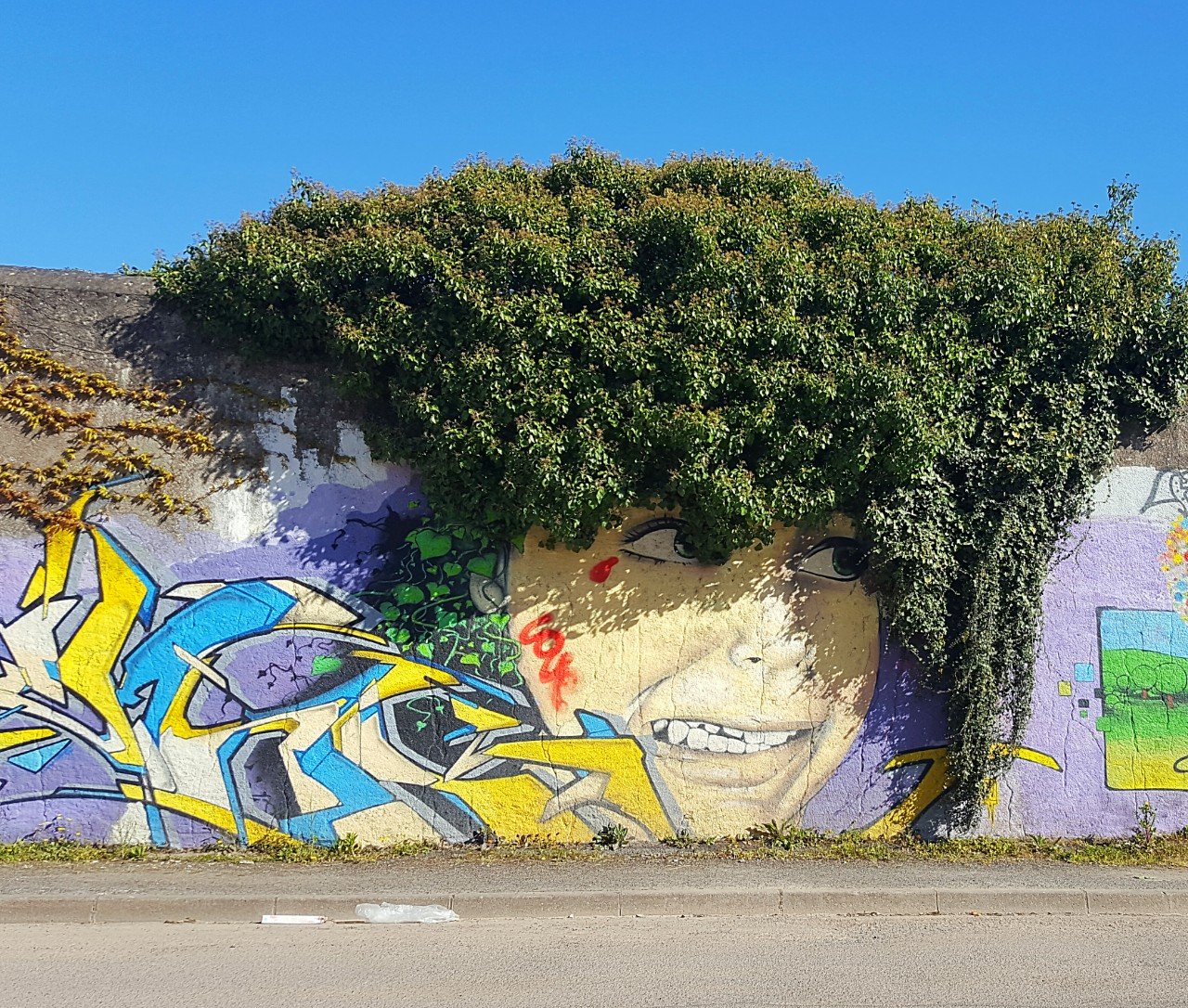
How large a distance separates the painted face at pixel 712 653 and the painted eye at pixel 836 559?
0.01 meters

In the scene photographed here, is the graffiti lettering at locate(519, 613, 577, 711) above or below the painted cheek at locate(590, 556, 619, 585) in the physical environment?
below

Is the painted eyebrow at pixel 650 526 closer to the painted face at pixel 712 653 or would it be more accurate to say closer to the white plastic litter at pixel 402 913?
the painted face at pixel 712 653

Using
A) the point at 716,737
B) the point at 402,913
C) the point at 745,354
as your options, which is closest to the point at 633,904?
the point at 402,913

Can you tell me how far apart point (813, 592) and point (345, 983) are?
4524 millimetres

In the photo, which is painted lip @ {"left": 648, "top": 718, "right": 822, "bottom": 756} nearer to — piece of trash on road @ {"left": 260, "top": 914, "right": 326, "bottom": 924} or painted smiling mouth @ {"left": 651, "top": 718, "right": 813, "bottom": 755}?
painted smiling mouth @ {"left": 651, "top": 718, "right": 813, "bottom": 755}

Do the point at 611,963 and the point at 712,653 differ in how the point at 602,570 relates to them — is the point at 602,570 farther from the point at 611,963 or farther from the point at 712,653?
the point at 611,963

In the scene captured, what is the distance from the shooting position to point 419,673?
764cm

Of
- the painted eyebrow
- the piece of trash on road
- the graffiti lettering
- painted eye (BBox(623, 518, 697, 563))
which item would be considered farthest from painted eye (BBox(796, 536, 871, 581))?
the piece of trash on road

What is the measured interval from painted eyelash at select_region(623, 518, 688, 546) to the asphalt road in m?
2.77

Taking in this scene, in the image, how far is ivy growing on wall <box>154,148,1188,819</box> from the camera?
730cm

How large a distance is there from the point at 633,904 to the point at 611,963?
103 centimetres

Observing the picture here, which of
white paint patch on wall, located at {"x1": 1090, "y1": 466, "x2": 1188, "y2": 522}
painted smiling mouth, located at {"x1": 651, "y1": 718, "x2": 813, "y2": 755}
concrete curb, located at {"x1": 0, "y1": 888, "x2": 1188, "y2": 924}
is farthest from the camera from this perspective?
white paint patch on wall, located at {"x1": 1090, "y1": 466, "x2": 1188, "y2": 522}

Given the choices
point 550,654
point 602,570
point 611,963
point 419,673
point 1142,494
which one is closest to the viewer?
point 611,963

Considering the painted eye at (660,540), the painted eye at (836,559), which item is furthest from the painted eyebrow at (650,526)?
the painted eye at (836,559)
